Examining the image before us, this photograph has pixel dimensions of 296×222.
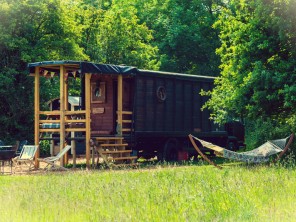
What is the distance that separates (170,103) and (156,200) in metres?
13.8

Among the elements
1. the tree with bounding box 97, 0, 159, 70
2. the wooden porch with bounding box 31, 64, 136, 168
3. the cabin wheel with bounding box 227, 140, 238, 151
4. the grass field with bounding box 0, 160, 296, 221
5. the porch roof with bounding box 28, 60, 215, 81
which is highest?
the tree with bounding box 97, 0, 159, 70

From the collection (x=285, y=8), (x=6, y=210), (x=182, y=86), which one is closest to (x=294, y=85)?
(x=285, y=8)

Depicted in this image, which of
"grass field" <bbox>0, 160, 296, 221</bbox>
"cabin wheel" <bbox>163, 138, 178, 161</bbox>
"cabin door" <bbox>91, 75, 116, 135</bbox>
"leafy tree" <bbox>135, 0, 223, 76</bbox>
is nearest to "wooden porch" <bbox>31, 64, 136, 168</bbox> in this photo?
"cabin door" <bbox>91, 75, 116, 135</bbox>

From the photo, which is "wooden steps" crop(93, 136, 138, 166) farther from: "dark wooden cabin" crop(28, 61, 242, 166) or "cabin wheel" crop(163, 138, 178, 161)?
"cabin wheel" crop(163, 138, 178, 161)

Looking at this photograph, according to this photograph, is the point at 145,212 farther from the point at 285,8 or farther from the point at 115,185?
the point at 285,8

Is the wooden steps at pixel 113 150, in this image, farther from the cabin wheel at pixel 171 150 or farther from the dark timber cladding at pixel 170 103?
the cabin wheel at pixel 171 150

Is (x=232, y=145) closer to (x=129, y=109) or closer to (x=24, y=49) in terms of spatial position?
(x=129, y=109)

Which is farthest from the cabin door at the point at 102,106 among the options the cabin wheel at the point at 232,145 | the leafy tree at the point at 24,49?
the leafy tree at the point at 24,49

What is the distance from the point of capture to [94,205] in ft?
37.1

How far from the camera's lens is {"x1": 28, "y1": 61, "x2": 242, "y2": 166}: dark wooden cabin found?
2203 cm

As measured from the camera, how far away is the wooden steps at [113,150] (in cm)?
2178

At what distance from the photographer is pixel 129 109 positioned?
2402 cm

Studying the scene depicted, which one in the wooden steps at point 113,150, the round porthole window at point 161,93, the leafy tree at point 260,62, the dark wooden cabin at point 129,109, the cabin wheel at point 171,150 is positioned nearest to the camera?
the leafy tree at point 260,62

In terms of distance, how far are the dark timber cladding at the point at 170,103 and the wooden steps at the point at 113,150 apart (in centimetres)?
97
